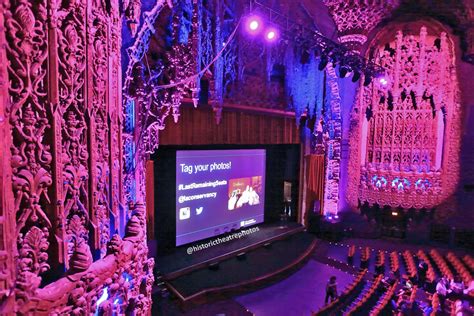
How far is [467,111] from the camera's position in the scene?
10.1 meters

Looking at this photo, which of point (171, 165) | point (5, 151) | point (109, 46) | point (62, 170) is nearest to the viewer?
point (5, 151)

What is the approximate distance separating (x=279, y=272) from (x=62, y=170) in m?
7.27

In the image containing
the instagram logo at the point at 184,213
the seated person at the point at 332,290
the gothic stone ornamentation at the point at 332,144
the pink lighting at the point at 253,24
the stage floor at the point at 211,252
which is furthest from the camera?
the gothic stone ornamentation at the point at 332,144

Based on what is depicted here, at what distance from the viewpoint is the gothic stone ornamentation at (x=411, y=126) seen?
10125mm

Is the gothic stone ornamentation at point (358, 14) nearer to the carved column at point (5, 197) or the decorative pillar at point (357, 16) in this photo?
the decorative pillar at point (357, 16)

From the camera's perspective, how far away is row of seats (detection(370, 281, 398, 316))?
603cm

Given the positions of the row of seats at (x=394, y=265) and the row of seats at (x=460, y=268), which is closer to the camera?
the row of seats at (x=460, y=268)

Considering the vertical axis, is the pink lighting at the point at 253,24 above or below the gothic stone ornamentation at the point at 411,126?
above

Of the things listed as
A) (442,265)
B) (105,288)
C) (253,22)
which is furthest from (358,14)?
(105,288)

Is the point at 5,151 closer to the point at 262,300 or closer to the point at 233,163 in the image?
the point at 262,300

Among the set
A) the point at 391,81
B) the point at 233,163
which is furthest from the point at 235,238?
the point at 391,81

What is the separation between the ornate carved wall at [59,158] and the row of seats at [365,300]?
5306 mm

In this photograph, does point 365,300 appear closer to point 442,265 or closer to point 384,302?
point 384,302

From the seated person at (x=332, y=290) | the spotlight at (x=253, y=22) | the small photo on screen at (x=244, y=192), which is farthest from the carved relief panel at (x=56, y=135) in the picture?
the small photo on screen at (x=244, y=192)
